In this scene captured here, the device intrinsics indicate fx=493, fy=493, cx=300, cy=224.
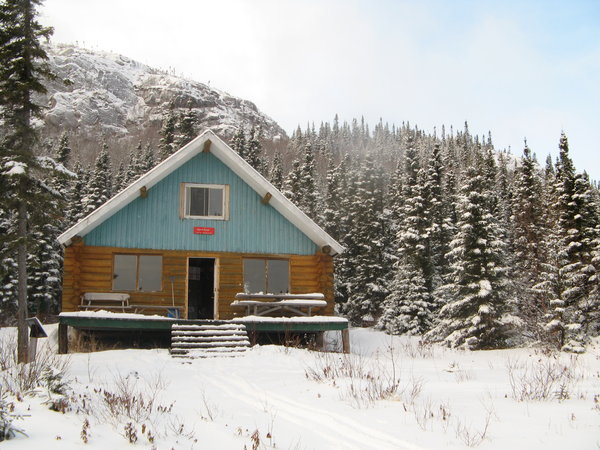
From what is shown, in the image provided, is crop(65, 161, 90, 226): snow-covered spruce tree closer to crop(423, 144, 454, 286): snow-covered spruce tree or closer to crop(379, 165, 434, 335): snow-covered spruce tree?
crop(379, 165, 434, 335): snow-covered spruce tree

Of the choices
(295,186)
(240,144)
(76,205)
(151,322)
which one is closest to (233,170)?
(151,322)

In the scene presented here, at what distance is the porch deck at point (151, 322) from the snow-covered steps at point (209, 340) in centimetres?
39

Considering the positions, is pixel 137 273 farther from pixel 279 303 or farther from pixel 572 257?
pixel 572 257

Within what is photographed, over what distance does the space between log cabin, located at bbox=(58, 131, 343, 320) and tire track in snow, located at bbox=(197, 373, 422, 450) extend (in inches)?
407

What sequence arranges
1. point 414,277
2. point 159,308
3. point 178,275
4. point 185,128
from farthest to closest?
point 185,128
point 414,277
point 178,275
point 159,308

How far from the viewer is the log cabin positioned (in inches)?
765

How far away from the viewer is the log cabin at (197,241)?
19438 millimetres

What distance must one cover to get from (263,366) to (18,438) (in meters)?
8.04

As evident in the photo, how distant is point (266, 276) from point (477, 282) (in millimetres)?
12578

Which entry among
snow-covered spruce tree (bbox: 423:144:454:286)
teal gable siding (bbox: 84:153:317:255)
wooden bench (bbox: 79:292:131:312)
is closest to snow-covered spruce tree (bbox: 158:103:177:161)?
snow-covered spruce tree (bbox: 423:144:454:286)

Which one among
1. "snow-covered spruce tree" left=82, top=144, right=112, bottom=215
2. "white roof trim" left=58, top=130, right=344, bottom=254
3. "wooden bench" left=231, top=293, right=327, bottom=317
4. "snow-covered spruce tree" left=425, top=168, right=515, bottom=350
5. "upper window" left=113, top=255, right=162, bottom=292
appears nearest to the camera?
"white roof trim" left=58, top=130, right=344, bottom=254

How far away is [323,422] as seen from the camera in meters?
7.14

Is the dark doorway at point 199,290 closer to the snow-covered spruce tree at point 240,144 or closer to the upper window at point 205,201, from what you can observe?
the upper window at point 205,201

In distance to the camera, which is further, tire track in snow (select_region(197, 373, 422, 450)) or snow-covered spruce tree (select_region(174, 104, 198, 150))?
snow-covered spruce tree (select_region(174, 104, 198, 150))
